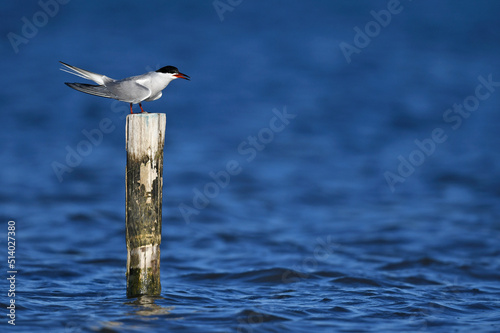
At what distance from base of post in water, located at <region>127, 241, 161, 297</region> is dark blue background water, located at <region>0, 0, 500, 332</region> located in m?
0.17

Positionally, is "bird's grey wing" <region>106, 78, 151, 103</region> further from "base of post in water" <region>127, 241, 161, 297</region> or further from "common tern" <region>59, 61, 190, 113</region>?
"base of post in water" <region>127, 241, 161, 297</region>

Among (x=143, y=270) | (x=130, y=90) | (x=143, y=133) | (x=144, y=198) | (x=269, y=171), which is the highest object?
(x=269, y=171)

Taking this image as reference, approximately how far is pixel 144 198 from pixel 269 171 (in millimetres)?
10061

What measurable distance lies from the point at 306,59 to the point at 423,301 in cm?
2276

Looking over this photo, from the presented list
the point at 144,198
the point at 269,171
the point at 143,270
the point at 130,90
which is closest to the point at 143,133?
the point at 130,90

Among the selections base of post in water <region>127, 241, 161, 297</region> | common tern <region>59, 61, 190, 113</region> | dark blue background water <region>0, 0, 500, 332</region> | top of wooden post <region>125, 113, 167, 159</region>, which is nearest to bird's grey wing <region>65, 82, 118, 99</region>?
common tern <region>59, 61, 190, 113</region>

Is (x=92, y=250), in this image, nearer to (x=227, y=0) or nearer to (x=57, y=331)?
(x=57, y=331)

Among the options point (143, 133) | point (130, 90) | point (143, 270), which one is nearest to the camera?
point (143, 133)

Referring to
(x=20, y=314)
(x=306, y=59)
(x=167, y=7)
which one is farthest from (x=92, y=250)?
(x=167, y=7)

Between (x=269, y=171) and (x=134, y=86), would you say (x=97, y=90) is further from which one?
(x=269, y=171)

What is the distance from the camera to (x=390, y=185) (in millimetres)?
16891

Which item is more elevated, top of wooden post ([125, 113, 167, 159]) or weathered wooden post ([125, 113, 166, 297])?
top of wooden post ([125, 113, 167, 159])

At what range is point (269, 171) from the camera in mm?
17891

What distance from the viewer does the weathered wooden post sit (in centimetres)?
769
